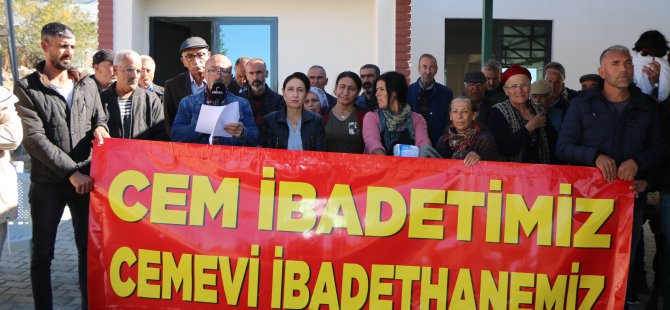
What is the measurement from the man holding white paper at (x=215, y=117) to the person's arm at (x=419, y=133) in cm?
118

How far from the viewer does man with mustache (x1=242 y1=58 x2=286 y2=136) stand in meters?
5.86

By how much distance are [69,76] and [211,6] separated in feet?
19.8

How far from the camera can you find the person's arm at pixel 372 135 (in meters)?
4.66

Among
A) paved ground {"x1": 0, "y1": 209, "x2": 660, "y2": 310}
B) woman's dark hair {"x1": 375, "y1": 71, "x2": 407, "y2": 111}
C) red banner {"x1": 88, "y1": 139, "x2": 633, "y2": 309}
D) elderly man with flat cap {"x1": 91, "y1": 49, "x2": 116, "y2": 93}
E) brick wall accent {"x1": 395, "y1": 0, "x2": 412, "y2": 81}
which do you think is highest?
brick wall accent {"x1": 395, "y1": 0, "x2": 412, "y2": 81}

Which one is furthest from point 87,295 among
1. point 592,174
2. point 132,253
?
point 592,174

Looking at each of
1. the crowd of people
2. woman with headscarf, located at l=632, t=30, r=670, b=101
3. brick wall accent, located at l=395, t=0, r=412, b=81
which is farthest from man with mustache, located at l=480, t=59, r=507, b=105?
brick wall accent, located at l=395, t=0, r=412, b=81

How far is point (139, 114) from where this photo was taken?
473 centimetres

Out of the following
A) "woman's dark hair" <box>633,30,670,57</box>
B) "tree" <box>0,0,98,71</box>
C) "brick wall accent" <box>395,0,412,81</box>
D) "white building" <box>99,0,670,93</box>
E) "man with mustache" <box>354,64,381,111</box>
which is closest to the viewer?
"woman's dark hair" <box>633,30,670,57</box>

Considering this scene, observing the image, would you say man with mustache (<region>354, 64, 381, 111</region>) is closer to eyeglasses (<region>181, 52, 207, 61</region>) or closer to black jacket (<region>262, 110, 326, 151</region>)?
black jacket (<region>262, 110, 326, 151</region>)

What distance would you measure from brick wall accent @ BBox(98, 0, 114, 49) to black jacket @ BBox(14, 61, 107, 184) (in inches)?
214

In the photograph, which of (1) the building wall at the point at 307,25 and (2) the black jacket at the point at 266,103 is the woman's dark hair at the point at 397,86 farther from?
(1) the building wall at the point at 307,25

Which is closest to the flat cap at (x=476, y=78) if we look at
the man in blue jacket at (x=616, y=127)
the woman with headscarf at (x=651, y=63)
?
the woman with headscarf at (x=651, y=63)

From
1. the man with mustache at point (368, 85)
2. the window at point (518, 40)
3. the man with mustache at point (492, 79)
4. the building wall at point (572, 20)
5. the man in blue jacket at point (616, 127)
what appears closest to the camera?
the man in blue jacket at point (616, 127)

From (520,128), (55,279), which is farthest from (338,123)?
(55,279)
